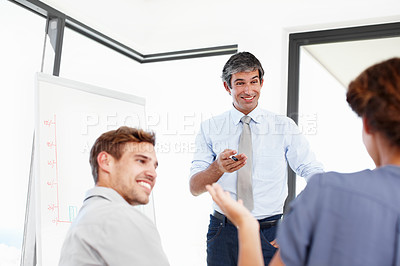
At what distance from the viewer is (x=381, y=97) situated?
2.38ft

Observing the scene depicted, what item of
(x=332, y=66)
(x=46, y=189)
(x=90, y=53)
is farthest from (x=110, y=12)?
(x=332, y=66)

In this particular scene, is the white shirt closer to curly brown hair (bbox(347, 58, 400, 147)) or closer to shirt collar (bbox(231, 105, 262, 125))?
shirt collar (bbox(231, 105, 262, 125))

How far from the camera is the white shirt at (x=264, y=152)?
6.88ft

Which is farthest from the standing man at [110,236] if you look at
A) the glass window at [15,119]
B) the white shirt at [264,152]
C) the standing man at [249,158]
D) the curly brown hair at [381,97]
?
the glass window at [15,119]

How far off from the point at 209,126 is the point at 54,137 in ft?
3.08

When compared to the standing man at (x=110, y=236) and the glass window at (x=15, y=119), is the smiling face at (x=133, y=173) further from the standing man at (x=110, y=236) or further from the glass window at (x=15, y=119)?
the glass window at (x=15, y=119)

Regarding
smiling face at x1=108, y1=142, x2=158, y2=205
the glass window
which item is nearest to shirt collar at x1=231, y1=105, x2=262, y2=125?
smiling face at x1=108, y1=142, x2=158, y2=205

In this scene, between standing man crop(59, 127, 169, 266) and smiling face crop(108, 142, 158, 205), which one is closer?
standing man crop(59, 127, 169, 266)

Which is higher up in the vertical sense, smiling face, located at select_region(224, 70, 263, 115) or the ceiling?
the ceiling

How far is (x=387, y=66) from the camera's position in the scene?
75cm

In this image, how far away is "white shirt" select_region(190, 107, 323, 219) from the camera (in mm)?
2098

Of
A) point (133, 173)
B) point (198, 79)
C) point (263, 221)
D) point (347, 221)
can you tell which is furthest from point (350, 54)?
point (347, 221)

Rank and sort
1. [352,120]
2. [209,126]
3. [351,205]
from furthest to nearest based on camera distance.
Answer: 1. [352,120]
2. [209,126]
3. [351,205]

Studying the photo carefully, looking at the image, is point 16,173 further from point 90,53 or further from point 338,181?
point 338,181
